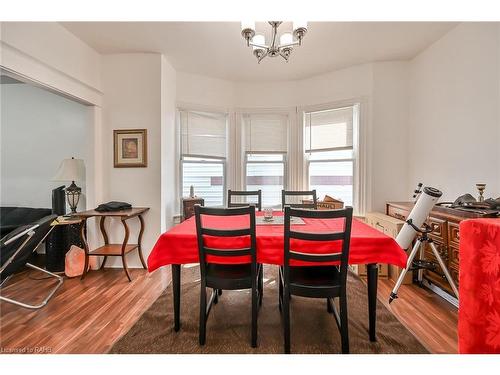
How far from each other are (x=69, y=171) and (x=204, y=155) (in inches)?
73.0

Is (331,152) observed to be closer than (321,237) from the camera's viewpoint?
No

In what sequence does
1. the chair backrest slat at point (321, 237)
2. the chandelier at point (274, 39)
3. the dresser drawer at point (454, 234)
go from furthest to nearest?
the dresser drawer at point (454, 234), the chandelier at point (274, 39), the chair backrest slat at point (321, 237)

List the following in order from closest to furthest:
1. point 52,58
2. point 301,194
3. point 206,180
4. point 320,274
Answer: point 320,274
point 52,58
point 301,194
point 206,180

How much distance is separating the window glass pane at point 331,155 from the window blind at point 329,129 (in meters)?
0.07

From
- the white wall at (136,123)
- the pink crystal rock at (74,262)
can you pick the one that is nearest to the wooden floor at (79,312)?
the pink crystal rock at (74,262)

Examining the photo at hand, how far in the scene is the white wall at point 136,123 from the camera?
3.11m

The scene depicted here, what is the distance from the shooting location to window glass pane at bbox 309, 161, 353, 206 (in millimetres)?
3650

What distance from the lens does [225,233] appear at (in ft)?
5.08

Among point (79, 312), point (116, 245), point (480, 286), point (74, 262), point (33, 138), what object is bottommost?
point (79, 312)

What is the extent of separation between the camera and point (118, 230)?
3146 millimetres

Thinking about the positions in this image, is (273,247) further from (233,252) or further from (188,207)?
(188,207)

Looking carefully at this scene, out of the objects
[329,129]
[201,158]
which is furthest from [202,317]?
[329,129]

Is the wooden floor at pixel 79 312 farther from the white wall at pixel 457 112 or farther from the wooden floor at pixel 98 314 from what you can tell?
the white wall at pixel 457 112

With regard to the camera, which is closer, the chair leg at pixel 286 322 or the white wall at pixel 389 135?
the chair leg at pixel 286 322
